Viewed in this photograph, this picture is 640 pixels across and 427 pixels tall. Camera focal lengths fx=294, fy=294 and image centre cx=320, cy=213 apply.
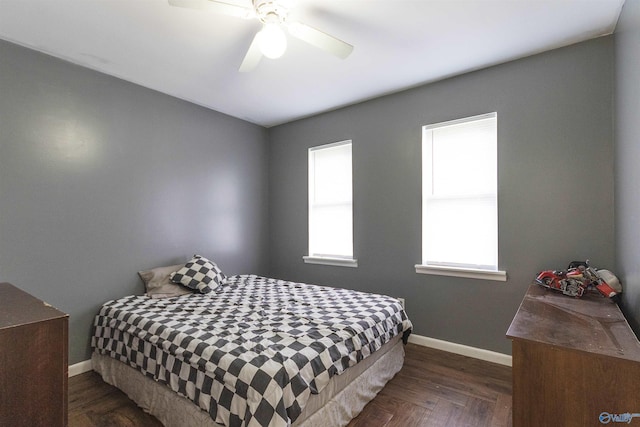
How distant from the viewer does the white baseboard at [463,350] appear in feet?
8.48

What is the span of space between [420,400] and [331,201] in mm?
2317

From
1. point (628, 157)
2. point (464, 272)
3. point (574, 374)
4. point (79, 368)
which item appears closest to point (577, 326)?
point (574, 374)

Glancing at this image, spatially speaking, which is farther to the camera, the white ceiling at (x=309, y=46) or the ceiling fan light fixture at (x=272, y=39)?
the white ceiling at (x=309, y=46)

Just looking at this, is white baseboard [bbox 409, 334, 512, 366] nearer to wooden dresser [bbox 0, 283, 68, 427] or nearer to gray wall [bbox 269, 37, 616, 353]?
gray wall [bbox 269, 37, 616, 353]

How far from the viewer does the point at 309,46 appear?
7.66 ft

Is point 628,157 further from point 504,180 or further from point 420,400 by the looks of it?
point 420,400

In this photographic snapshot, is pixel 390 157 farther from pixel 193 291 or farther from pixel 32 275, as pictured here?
pixel 32 275

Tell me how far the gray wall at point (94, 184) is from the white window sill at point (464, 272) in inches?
94.4

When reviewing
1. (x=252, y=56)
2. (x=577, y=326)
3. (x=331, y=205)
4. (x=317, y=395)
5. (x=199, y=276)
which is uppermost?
(x=252, y=56)

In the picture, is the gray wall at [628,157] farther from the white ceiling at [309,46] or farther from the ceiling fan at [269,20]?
the ceiling fan at [269,20]

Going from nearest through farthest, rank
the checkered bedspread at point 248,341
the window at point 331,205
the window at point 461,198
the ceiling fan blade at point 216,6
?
1. the checkered bedspread at point 248,341
2. the ceiling fan blade at point 216,6
3. the window at point 461,198
4. the window at point 331,205

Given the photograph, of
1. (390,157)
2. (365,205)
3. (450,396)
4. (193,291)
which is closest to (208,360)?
(193,291)

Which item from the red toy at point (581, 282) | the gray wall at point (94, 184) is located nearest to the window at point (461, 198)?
the red toy at point (581, 282)

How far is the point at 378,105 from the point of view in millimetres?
3332
